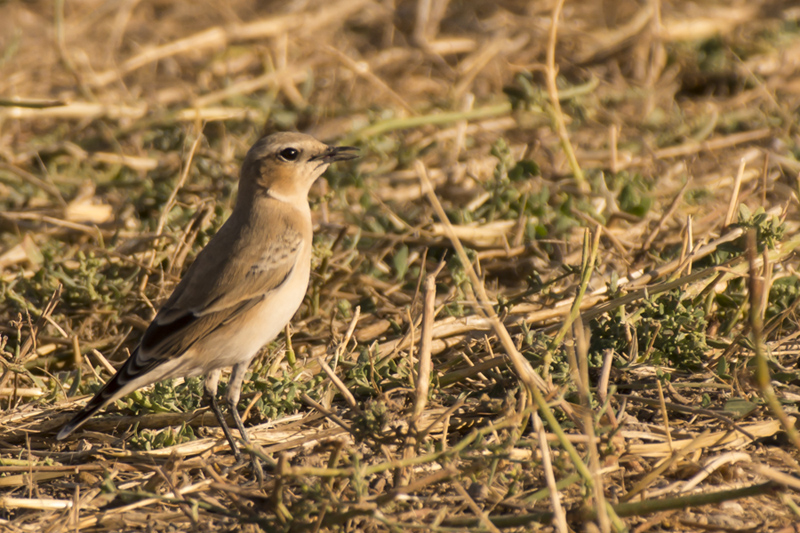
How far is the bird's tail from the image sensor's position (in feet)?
14.2

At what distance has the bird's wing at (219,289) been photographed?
15.4 ft

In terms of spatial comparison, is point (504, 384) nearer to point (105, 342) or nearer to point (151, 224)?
point (105, 342)

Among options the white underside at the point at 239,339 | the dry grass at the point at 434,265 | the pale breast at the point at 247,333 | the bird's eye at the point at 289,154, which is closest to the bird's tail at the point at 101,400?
the dry grass at the point at 434,265

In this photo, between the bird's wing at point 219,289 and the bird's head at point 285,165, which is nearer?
the bird's wing at point 219,289

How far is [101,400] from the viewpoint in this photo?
433 centimetres

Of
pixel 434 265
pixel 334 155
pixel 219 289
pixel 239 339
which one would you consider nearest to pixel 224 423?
pixel 239 339

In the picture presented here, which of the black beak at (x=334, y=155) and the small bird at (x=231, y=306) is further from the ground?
the black beak at (x=334, y=155)

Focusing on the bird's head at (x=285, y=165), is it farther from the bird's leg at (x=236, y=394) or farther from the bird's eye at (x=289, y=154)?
the bird's leg at (x=236, y=394)

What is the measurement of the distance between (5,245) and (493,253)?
369 centimetres

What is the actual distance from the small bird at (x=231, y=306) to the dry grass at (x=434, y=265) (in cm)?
26

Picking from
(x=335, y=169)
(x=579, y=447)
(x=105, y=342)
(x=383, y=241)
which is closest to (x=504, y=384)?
(x=579, y=447)

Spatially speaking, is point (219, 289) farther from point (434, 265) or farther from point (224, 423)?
point (434, 265)

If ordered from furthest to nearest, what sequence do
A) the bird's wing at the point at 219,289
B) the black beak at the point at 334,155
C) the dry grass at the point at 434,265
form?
1. the black beak at the point at 334,155
2. the bird's wing at the point at 219,289
3. the dry grass at the point at 434,265

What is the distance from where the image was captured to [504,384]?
4527mm
